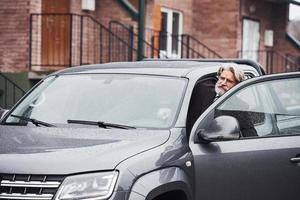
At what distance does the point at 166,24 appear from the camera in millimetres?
19234

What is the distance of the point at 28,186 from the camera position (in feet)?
14.1

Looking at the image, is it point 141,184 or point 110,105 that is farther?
point 110,105

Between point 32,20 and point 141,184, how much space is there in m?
10.3

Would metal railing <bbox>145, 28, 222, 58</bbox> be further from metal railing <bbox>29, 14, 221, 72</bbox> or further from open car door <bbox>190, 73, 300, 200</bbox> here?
open car door <bbox>190, 73, 300, 200</bbox>

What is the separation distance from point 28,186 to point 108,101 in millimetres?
1367

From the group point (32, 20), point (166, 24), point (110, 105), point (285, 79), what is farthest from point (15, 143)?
point (166, 24)

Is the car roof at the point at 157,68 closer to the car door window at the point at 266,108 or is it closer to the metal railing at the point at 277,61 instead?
the car door window at the point at 266,108

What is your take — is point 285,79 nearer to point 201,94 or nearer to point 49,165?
point 201,94

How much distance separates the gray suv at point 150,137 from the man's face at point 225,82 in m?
0.11

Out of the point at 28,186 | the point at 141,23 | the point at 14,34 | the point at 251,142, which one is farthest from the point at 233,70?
the point at 14,34

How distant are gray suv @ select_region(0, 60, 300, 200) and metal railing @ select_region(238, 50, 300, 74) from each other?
1594 cm

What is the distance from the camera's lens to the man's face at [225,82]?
5.71m

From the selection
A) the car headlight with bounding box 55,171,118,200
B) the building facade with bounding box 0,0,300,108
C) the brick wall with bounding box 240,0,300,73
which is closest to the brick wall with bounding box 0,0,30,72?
the building facade with bounding box 0,0,300,108

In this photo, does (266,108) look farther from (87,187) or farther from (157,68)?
(87,187)
